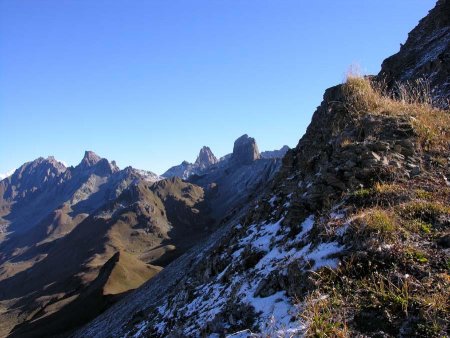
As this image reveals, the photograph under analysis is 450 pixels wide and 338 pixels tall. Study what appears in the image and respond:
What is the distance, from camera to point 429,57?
26.3m

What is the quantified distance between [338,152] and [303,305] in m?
5.62

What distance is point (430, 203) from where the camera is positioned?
802 centimetres

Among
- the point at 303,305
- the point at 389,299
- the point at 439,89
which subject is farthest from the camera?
the point at 439,89

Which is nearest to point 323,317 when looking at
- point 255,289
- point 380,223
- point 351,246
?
point 351,246

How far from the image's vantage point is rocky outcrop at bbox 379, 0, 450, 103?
855 inches

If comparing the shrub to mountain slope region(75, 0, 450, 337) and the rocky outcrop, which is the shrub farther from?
the rocky outcrop

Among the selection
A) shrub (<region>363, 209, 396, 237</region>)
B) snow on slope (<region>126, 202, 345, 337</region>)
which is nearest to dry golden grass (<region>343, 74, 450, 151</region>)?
snow on slope (<region>126, 202, 345, 337</region>)

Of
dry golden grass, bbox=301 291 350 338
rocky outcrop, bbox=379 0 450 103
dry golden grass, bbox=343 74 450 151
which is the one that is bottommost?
dry golden grass, bbox=301 291 350 338

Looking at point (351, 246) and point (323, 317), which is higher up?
point (351, 246)

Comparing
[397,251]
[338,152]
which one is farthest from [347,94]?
[397,251]

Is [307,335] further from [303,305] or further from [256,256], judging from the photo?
[256,256]

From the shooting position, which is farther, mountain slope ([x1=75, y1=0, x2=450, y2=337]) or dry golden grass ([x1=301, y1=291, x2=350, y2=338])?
mountain slope ([x1=75, y1=0, x2=450, y2=337])

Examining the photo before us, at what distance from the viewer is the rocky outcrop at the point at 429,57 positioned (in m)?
21.7

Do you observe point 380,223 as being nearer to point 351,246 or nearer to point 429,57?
point 351,246
